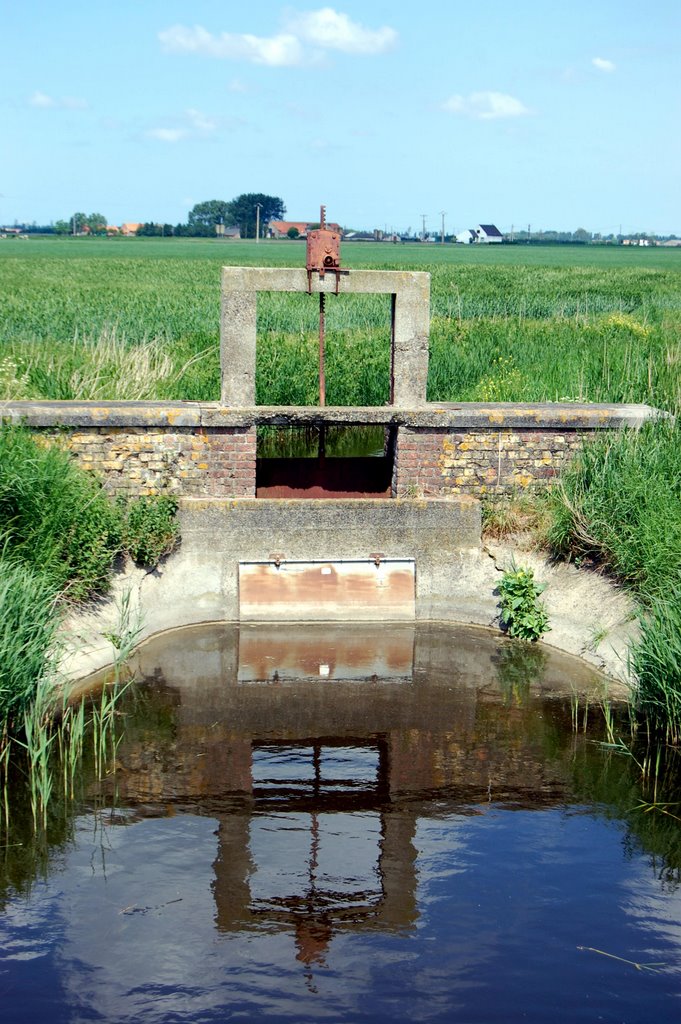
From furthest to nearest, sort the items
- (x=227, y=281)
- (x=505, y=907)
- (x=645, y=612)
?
(x=227, y=281) < (x=645, y=612) < (x=505, y=907)

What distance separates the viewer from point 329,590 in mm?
11008

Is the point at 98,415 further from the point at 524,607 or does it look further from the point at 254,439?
the point at 524,607

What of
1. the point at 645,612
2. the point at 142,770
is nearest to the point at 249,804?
the point at 142,770

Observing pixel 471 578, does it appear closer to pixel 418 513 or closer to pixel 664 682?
pixel 418 513

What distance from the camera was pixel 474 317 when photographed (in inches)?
1067

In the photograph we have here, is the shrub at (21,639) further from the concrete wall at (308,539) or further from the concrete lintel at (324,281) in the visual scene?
the concrete lintel at (324,281)

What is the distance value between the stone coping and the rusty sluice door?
135cm

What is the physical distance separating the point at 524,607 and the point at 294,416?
2788 millimetres

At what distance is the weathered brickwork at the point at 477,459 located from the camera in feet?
37.0

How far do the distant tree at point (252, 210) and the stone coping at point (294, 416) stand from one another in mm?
119174

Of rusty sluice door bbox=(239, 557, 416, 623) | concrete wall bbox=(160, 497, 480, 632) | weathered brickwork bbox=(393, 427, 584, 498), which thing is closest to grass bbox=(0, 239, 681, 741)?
weathered brickwork bbox=(393, 427, 584, 498)

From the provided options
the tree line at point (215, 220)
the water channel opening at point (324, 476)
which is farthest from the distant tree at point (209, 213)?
the water channel opening at point (324, 476)

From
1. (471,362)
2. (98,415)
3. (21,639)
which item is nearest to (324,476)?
(98,415)

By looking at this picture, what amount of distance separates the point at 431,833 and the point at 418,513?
4.52m
